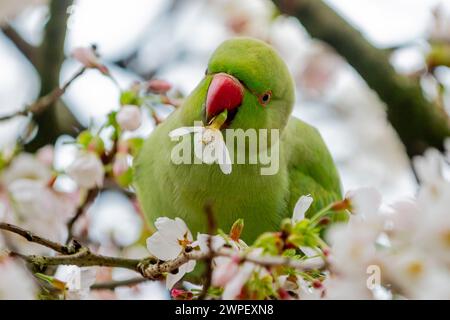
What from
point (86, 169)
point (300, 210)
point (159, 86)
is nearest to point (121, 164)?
point (86, 169)

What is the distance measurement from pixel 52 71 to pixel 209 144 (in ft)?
3.48

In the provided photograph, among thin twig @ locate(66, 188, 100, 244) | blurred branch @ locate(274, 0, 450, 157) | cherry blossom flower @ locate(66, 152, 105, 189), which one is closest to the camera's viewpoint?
cherry blossom flower @ locate(66, 152, 105, 189)

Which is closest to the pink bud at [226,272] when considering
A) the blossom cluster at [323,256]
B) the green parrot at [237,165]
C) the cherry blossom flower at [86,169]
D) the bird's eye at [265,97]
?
the blossom cluster at [323,256]

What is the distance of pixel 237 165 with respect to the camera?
5.08ft

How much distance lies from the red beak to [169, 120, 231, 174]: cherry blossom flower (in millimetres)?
109

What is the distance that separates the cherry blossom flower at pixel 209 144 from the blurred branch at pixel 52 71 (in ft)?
3.06

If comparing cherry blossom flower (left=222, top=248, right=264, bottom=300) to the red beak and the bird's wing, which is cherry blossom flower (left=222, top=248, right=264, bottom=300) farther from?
the bird's wing

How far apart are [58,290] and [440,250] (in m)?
0.69

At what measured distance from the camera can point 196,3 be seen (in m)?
3.07

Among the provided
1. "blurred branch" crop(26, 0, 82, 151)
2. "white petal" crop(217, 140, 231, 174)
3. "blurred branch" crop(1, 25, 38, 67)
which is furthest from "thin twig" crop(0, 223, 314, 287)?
"blurred branch" crop(1, 25, 38, 67)

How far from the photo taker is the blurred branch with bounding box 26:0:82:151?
81.2 inches

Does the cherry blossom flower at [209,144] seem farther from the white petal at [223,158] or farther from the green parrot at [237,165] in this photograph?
the green parrot at [237,165]

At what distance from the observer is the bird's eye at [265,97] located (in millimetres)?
1464

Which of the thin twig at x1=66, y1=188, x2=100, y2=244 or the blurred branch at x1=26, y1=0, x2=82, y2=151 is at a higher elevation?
the blurred branch at x1=26, y1=0, x2=82, y2=151
